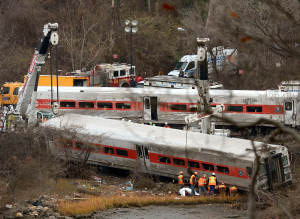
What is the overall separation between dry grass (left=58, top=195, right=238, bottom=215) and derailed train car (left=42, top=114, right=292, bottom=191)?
1.12m

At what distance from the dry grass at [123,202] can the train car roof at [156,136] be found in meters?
1.71

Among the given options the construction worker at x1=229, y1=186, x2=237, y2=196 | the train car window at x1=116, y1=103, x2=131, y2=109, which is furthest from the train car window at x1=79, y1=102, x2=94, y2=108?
the construction worker at x1=229, y1=186, x2=237, y2=196

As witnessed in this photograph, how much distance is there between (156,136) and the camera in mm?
23422

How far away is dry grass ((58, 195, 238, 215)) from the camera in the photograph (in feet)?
64.4

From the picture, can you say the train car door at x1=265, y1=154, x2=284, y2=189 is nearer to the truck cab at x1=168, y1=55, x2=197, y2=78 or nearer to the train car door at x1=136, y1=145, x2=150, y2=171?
the train car door at x1=136, y1=145, x2=150, y2=171

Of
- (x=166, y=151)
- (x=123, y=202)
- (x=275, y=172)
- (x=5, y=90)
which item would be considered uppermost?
(x=5, y=90)

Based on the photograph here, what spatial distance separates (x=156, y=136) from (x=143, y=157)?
987 millimetres

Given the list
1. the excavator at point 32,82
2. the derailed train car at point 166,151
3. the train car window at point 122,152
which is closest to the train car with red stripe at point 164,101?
the excavator at point 32,82

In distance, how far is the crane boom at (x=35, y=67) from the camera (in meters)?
24.6

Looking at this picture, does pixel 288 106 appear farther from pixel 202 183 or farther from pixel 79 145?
pixel 79 145

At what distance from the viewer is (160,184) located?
76.1 ft

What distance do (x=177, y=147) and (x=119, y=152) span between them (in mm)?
2667

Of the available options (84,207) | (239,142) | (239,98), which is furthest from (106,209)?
(239,98)

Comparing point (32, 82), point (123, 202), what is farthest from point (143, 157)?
point (32, 82)
